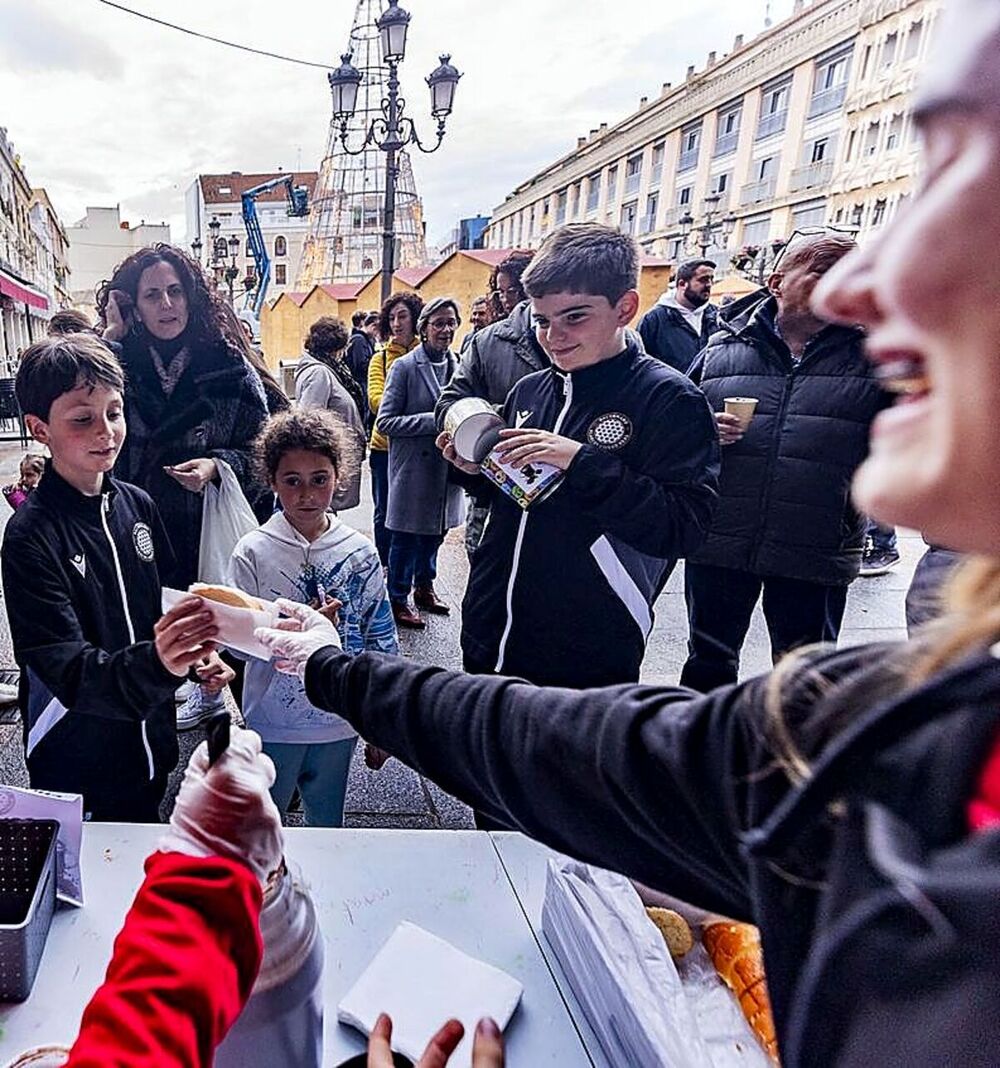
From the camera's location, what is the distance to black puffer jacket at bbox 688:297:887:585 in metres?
2.22

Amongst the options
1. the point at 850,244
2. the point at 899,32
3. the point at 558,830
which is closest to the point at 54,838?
the point at 558,830

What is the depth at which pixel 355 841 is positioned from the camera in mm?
1215

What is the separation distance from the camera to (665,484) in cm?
170

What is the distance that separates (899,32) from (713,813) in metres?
27.2

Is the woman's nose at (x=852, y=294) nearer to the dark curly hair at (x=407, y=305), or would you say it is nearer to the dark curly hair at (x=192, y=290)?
the dark curly hair at (x=192, y=290)

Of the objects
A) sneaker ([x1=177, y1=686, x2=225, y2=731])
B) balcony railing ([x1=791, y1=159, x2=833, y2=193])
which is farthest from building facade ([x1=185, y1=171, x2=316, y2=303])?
sneaker ([x1=177, y1=686, x2=225, y2=731])

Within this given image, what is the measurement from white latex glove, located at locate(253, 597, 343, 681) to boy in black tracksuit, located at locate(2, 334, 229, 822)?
28cm

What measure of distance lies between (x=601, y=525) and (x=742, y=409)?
0.87 meters

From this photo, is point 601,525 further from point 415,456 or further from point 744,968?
point 415,456

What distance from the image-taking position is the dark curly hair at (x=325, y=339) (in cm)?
432

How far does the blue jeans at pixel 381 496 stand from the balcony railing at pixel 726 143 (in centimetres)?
3068

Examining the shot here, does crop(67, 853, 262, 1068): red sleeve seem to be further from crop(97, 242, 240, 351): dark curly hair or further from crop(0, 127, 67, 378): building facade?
crop(0, 127, 67, 378): building facade

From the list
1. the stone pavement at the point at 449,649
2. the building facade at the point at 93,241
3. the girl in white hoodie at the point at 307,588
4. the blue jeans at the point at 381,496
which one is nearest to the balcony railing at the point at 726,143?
the stone pavement at the point at 449,649

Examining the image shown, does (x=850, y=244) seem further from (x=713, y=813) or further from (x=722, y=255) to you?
(x=722, y=255)
